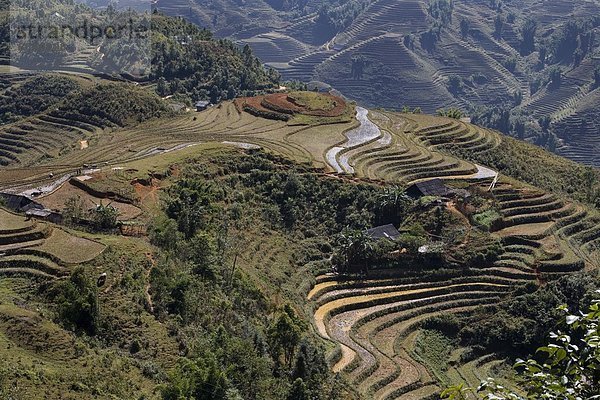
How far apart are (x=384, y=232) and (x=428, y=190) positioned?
6547 millimetres

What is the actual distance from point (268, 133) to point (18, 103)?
138 feet

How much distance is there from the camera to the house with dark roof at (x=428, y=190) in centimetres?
5256

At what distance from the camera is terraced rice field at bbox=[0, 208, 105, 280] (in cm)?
3106

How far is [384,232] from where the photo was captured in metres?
48.7

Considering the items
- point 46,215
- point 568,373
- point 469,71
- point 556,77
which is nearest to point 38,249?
point 46,215

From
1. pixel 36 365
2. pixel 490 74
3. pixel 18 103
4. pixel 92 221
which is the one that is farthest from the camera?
pixel 490 74

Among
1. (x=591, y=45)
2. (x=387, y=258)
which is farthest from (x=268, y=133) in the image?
(x=591, y=45)

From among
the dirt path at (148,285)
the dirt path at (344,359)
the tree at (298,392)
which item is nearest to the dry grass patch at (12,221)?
the dirt path at (148,285)

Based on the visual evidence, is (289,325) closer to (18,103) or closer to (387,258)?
(387,258)

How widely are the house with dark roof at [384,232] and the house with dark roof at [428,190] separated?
4.74 meters

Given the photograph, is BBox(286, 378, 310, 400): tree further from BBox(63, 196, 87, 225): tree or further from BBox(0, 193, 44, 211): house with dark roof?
BBox(0, 193, 44, 211): house with dark roof

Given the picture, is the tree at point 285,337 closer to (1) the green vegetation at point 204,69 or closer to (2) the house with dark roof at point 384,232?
(2) the house with dark roof at point 384,232

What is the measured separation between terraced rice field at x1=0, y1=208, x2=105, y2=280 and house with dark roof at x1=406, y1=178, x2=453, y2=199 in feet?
90.2

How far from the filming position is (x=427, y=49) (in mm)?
186000
